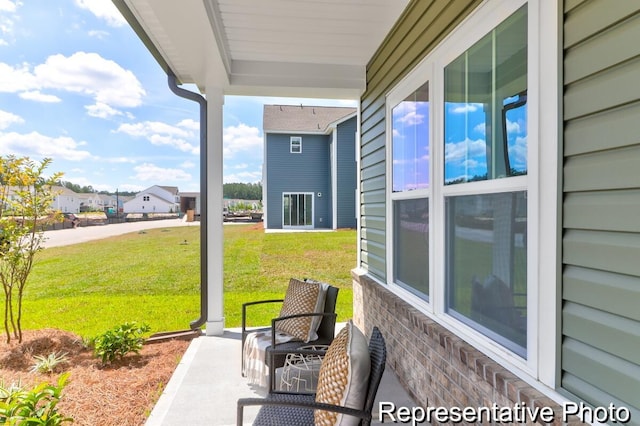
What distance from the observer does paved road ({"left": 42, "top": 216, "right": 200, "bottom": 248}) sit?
492 centimetres

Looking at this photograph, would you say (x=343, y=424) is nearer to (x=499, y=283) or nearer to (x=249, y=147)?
(x=499, y=283)

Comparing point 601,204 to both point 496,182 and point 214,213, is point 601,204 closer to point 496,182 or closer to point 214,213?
point 496,182

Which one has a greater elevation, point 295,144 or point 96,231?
point 295,144

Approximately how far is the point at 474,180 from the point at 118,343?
3.44 metres

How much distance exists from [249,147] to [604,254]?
1386 centimetres

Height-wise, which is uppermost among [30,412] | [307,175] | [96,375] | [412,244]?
[307,175]

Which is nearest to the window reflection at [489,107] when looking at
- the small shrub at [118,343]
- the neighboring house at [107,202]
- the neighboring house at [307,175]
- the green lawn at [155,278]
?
the small shrub at [118,343]

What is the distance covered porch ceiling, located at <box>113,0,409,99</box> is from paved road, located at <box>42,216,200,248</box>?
256 cm

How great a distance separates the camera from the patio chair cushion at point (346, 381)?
150 centimetres

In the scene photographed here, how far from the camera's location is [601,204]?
1182mm

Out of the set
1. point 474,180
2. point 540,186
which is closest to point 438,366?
point 474,180

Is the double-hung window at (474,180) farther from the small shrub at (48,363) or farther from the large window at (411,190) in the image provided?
the small shrub at (48,363)

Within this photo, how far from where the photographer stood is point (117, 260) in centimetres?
740

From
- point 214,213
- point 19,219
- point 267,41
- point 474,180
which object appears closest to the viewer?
point 474,180
